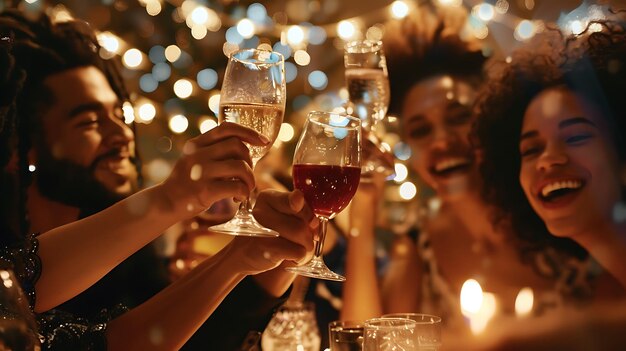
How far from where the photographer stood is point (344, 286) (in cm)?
228

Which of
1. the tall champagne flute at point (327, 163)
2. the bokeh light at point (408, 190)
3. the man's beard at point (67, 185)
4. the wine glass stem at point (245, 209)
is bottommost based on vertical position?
the wine glass stem at point (245, 209)

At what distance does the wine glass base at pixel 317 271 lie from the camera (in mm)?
1241

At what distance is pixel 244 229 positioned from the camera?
122 centimetres

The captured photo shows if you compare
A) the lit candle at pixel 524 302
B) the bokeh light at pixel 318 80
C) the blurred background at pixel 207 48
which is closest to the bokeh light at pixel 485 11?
the blurred background at pixel 207 48

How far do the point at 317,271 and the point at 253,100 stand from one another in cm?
33

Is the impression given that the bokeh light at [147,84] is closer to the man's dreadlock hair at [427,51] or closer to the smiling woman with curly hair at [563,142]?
the man's dreadlock hair at [427,51]

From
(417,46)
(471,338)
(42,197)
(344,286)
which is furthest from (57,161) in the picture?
(471,338)

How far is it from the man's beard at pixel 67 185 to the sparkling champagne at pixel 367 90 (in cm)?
105

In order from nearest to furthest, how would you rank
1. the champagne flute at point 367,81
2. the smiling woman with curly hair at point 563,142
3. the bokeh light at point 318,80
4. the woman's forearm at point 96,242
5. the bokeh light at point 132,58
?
the woman's forearm at point 96,242
the smiling woman with curly hair at point 563,142
the champagne flute at point 367,81
the bokeh light at point 318,80
the bokeh light at point 132,58

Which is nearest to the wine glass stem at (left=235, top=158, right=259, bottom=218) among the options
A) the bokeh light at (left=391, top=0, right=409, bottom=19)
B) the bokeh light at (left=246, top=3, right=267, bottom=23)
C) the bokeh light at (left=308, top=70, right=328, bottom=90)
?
the bokeh light at (left=391, top=0, right=409, bottom=19)

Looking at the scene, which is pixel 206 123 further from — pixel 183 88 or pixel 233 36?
pixel 233 36

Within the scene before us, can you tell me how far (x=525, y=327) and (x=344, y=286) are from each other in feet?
2.38

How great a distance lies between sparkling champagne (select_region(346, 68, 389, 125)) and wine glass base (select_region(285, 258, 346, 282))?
18.8 inches

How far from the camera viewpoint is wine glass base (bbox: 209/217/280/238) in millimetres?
1186
